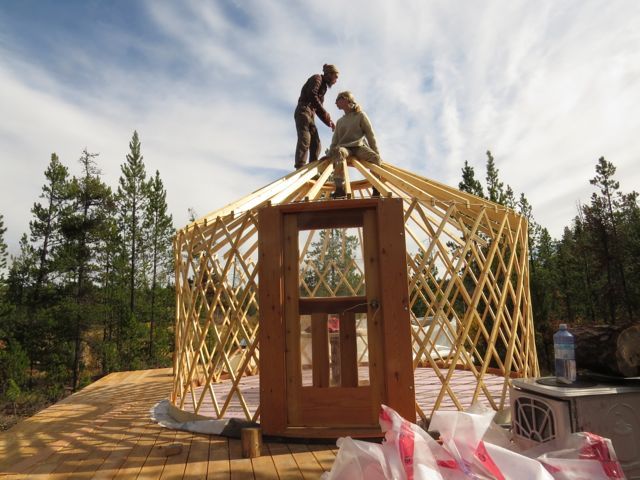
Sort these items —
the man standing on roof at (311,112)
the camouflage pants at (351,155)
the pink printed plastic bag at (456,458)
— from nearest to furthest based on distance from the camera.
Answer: the pink printed plastic bag at (456,458), the camouflage pants at (351,155), the man standing on roof at (311,112)

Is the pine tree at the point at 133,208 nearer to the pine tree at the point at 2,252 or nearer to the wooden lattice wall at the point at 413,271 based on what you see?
the pine tree at the point at 2,252

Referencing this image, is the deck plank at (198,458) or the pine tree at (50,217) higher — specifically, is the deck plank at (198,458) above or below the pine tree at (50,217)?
below

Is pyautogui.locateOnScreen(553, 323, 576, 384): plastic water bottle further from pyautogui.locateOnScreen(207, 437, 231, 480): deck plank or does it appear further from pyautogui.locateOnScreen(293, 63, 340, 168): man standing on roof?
pyautogui.locateOnScreen(293, 63, 340, 168): man standing on roof

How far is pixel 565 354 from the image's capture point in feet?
6.24

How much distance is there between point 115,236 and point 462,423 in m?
12.1

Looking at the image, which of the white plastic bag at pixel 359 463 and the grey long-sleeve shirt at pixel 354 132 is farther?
the grey long-sleeve shirt at pixel 354 132

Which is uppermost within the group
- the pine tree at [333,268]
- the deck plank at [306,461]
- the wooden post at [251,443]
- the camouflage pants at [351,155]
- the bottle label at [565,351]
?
the camouflage pants at [351,155]

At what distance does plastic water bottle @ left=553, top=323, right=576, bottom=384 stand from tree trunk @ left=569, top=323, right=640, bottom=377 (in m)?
0.13

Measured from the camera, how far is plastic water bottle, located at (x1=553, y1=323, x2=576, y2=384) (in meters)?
1.88

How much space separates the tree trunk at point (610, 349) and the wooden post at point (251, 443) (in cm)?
168

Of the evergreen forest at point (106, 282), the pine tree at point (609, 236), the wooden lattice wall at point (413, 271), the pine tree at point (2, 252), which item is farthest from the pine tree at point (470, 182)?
the pine tree at point (2, 252)

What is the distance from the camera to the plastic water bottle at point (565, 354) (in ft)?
6.15

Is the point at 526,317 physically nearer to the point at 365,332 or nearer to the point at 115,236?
the point at 365,332

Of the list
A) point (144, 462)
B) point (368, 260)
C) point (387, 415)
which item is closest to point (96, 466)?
point (144, 462)
